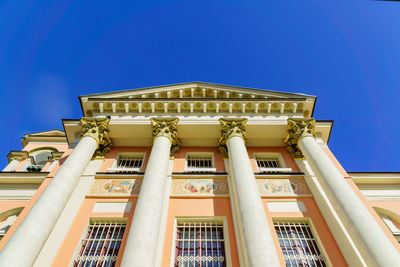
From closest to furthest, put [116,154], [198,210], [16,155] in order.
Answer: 1. [198,210]
2. [116,154]
3. [16,155]

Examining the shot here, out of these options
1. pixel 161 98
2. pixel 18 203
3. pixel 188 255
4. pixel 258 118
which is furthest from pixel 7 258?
pixel 258 118

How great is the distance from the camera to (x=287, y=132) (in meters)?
13.9

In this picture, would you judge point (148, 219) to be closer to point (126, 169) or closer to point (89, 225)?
point (89, 225)

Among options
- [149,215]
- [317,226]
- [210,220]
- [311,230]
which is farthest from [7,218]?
[317,226]

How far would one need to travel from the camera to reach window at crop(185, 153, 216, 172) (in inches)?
522

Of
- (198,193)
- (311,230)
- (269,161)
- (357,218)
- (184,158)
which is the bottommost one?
(357,218)

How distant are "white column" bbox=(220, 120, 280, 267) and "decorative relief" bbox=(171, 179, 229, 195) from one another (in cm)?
106

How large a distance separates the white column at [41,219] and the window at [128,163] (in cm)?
192

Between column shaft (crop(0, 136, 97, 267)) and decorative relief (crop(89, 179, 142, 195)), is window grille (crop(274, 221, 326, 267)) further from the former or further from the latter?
column shaft (crop(0, 136, 97, 267))

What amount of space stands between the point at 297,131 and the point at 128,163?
9.47 meters

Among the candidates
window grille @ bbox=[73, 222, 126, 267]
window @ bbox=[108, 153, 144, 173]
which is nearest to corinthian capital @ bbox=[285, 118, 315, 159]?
window @ bbox=[108, 153, 144, 173]

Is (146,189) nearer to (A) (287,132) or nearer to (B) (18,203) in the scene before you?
(B) (18,203)

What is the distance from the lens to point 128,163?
13852mm

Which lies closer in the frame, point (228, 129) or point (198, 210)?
point (198, 210)
